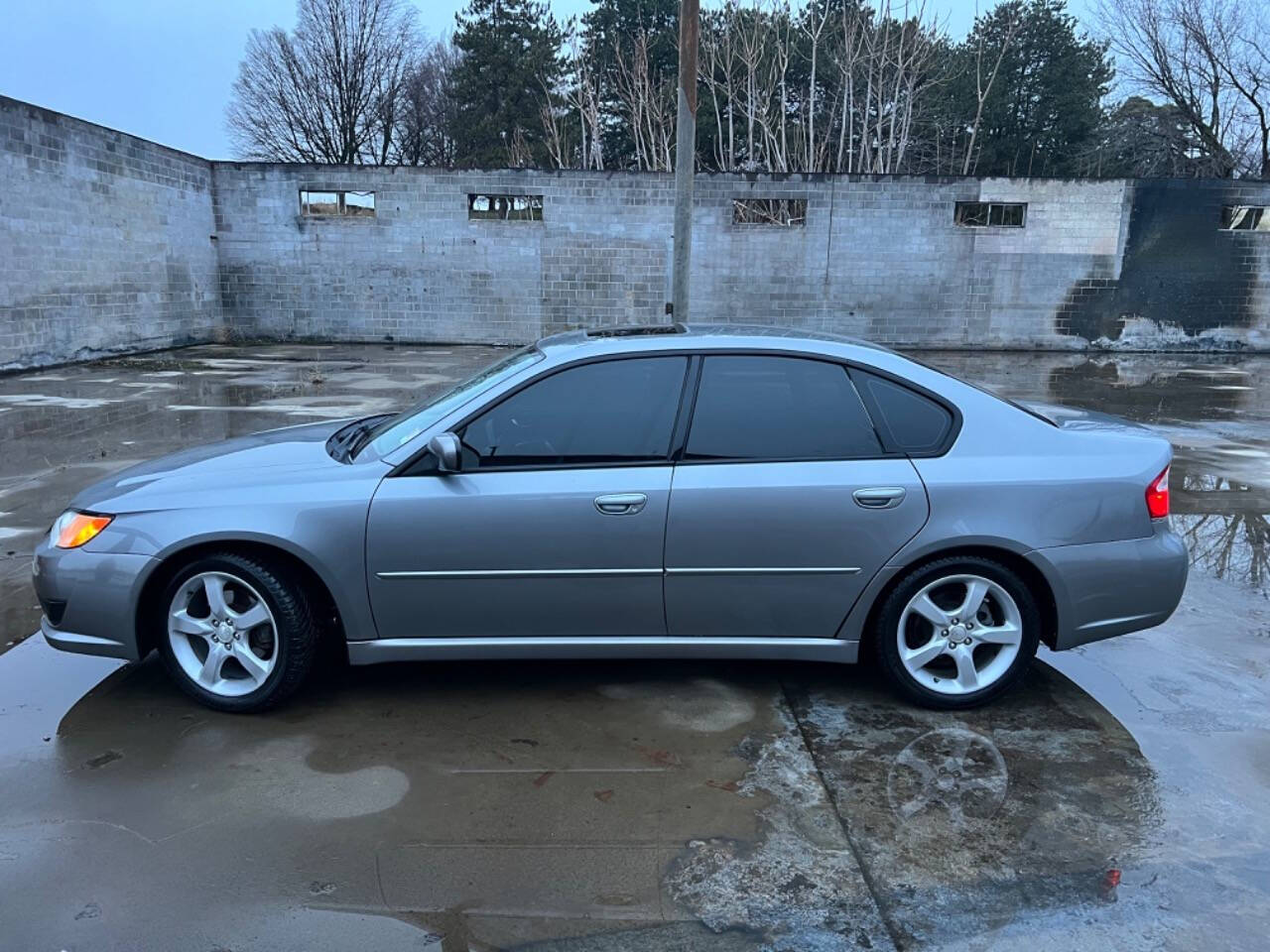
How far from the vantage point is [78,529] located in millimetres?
3357

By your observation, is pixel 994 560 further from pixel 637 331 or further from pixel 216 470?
pixel 216 470

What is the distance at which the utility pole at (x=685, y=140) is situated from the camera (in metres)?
10.4

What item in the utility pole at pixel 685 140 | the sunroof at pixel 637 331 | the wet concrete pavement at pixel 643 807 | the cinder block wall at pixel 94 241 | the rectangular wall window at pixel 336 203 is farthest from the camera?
the rectangular wall window at pixel 336 203

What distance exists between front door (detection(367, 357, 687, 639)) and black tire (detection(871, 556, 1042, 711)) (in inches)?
35.4

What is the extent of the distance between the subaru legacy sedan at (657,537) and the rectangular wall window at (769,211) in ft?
54.3

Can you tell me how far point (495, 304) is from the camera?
19.7m

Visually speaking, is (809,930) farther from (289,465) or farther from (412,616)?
(289,465)

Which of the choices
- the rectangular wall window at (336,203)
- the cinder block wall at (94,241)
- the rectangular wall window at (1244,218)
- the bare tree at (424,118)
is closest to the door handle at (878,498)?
the cinder block wall at (94,241)

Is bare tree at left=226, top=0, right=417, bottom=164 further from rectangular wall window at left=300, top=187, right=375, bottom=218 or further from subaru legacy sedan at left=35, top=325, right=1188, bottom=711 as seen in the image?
subaru legacy sedan at left=35, top=325, right=1188, bottom=711

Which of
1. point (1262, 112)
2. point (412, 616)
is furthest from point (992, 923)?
point (1262, 112)

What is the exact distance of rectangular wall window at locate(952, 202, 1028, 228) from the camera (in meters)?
19.1

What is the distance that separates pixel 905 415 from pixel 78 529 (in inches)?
128

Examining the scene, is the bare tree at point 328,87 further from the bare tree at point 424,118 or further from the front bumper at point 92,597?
the front bumper at point 92,597

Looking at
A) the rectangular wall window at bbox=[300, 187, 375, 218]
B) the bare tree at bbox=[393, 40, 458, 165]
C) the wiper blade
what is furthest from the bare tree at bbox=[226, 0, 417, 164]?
the wiper blade
